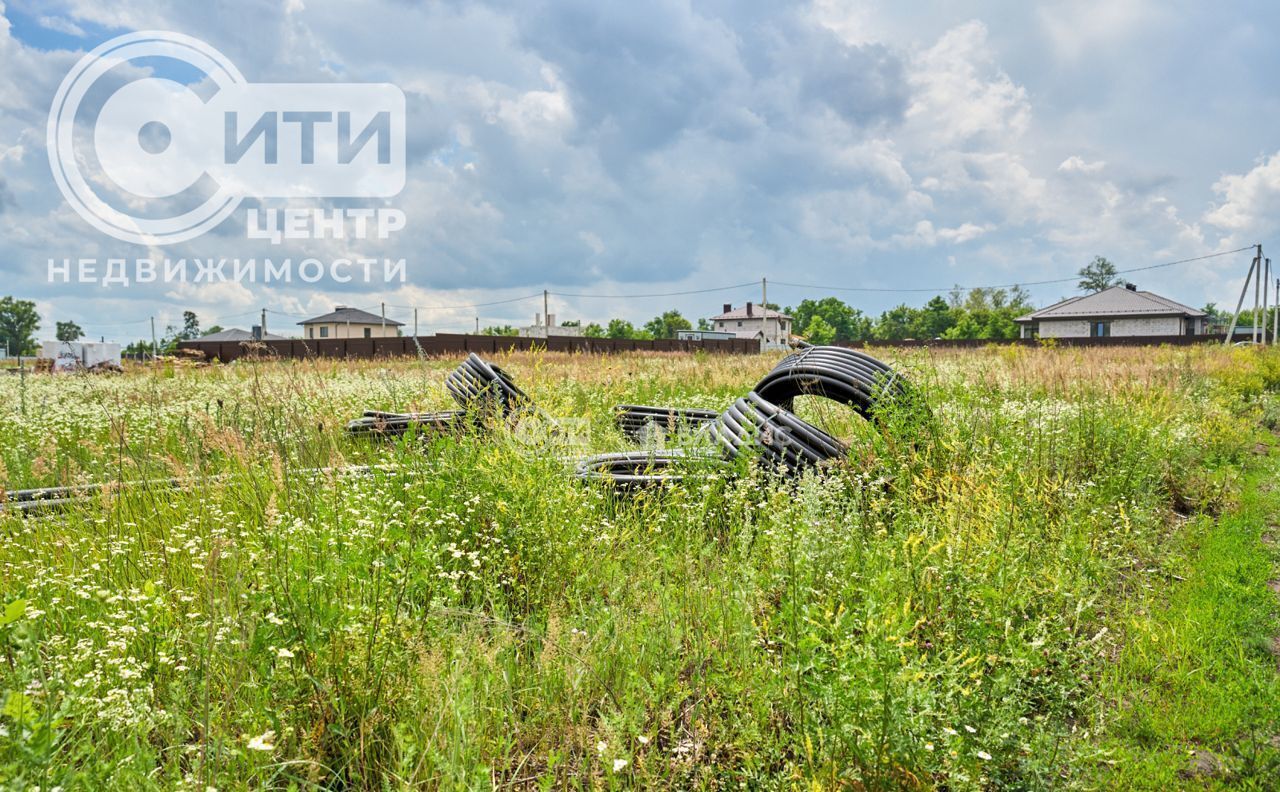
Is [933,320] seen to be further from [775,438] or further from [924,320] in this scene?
[775,438]

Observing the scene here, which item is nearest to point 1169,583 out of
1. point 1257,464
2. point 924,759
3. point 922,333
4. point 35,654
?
point 924,759

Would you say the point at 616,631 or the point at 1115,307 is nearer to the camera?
the point at 616,631

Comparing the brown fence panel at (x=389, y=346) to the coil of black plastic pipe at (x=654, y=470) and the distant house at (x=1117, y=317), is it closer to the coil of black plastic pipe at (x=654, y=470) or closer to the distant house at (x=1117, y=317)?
the coil of black plastic pipe at (x=654, y=470)

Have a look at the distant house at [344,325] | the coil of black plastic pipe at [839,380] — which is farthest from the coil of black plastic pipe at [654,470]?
the distant house at [344,325]

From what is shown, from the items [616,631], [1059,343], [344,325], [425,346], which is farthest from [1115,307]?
[344,325]

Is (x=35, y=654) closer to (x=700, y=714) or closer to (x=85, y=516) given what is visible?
(x=700, y=714)

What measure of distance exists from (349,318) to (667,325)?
1778 inches

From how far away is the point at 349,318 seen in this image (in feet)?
296

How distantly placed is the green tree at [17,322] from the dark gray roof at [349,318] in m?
54.0

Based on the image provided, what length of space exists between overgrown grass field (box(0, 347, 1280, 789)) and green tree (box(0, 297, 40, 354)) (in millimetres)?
138541

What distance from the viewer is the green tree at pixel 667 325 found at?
10712 centimetres

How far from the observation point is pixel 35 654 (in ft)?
6.11

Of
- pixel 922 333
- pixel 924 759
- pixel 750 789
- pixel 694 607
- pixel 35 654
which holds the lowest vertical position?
pixel 750 789

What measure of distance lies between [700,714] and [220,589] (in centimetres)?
201
